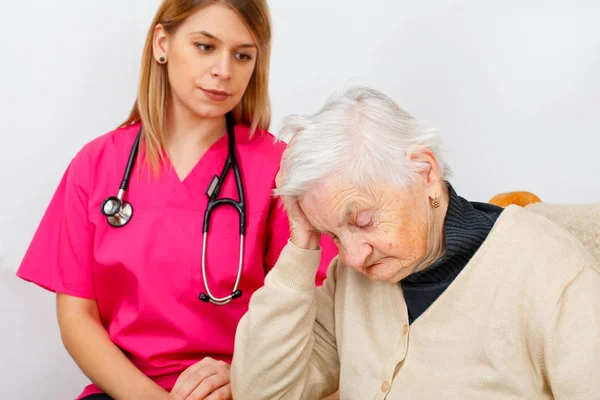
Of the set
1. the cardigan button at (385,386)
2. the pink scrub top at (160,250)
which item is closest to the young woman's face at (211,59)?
the pink scrub top at (160,250)

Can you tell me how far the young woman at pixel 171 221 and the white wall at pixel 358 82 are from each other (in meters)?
0.30

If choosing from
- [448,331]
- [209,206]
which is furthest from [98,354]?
[448,331]

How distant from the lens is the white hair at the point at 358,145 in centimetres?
128

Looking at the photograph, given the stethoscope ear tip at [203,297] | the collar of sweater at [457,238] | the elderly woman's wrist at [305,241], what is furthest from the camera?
the stethoscope ear tip at [203,297]

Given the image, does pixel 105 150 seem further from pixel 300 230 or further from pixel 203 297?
pixel 300 230

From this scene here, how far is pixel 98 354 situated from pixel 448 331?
780 mm

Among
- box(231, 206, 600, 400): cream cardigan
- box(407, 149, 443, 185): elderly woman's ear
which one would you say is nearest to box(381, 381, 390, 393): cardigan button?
box(231, 206, 600, 400): cream cardigan

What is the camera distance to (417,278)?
4.58 feet

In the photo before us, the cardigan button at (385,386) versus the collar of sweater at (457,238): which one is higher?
the collar of sweater at (457,238)

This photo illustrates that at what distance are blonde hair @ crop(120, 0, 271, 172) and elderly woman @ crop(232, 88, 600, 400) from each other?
468 mm

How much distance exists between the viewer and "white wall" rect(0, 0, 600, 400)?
197cm

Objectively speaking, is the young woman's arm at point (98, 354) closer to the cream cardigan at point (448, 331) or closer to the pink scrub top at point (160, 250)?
the pink scrub top at point (160, 250)

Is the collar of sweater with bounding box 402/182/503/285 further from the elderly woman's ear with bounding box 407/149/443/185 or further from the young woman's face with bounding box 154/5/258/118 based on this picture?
the young woman's face with bounding box 154/5/258/118

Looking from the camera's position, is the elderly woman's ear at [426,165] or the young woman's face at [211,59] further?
the young woman's face at [211,59]
